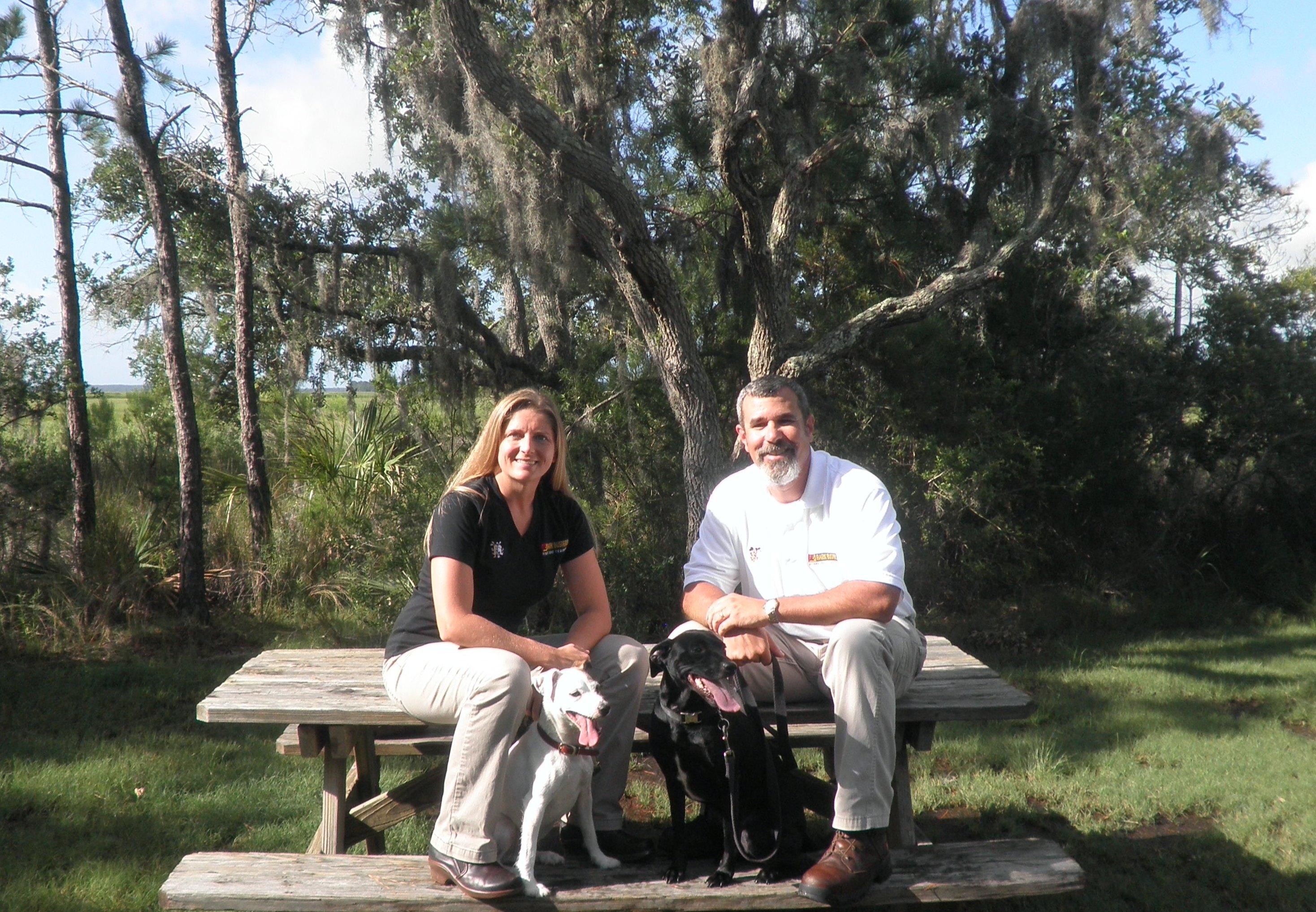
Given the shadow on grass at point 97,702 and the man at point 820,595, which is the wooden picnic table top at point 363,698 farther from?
the shadow on grass at point 97,702

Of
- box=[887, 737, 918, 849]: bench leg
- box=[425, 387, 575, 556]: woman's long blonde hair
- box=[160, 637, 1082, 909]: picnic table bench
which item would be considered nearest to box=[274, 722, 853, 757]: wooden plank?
box=[160, 637, 1082, 909]: picnic table bench

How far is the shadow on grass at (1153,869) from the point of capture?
10.4 ft

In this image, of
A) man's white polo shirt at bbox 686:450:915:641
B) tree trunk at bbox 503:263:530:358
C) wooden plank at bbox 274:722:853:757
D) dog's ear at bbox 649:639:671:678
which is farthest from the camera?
tree trunk at bbox 503:263:530:358

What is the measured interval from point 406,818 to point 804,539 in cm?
181

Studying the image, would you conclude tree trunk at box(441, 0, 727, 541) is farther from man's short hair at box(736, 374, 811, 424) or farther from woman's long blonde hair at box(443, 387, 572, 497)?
woman's long blonde hair at box(443, 387, 572, 497)

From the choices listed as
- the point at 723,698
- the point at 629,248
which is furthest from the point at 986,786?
the point at 629,248

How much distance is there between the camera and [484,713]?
2650 millimetres

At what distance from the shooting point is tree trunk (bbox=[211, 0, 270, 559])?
24.0ft

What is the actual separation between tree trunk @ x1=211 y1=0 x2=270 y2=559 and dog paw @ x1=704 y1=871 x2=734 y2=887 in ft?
19.0

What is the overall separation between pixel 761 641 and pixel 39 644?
5510 mm

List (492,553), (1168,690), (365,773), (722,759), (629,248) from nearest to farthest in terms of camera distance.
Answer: (722,759)
(492,553)
(365,773)
(629,248)
(1168,690)

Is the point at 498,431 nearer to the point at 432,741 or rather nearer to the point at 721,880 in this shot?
the point at 432,741

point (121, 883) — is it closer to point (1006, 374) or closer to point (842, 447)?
point (842, 447)

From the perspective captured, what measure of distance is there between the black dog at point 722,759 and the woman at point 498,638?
0.32m
